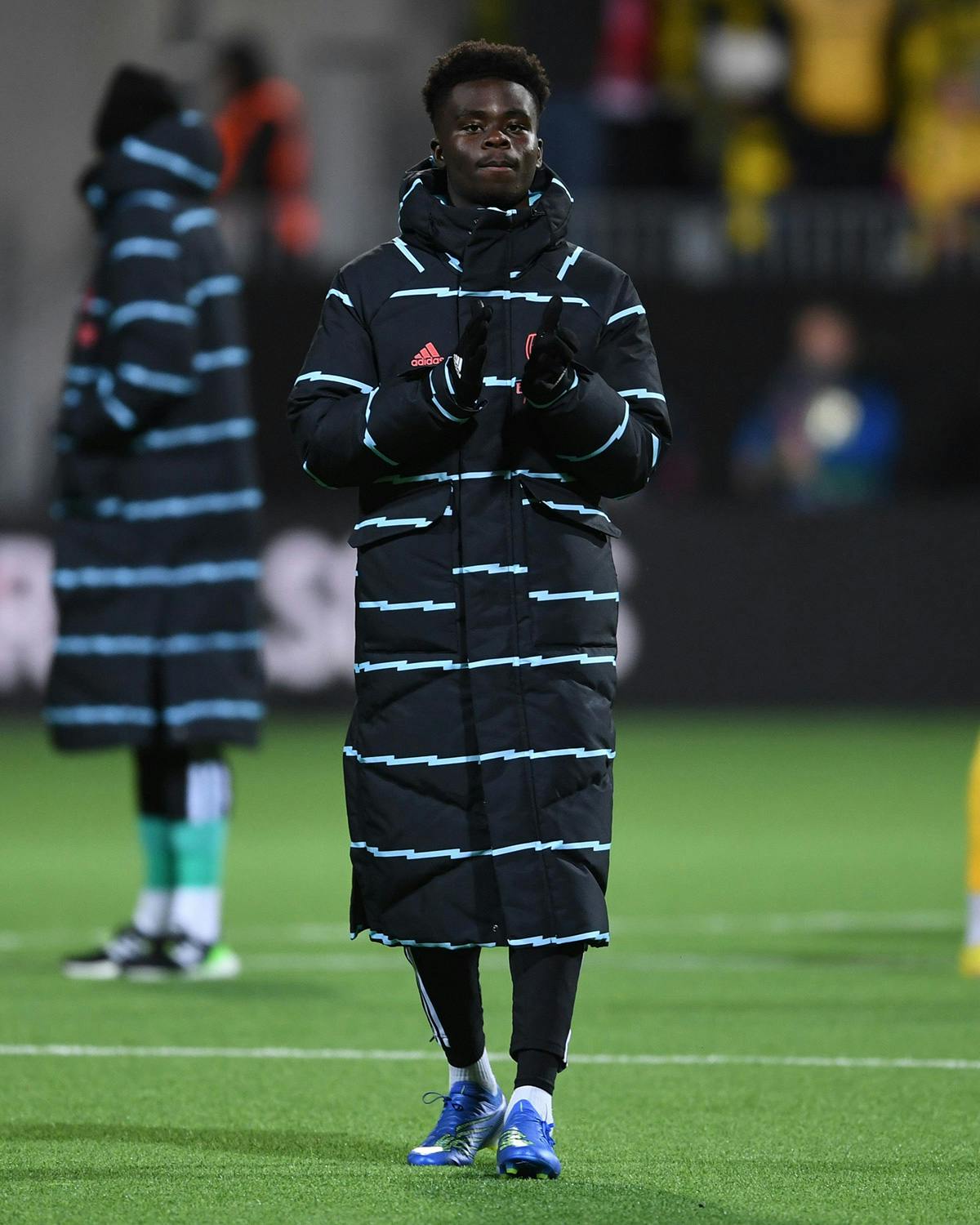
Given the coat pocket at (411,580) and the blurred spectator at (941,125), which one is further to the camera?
the blurred spectator at (941,125)

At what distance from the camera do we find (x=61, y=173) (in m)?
19.0

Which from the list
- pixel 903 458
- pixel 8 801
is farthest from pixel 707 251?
pixel 8 801

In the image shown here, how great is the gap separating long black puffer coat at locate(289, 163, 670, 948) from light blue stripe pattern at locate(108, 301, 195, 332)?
253 centimetres

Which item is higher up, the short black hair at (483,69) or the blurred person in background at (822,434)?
the short black hair at (483,69)

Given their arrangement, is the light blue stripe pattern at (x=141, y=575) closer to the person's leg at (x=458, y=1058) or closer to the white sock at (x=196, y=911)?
the white sock at (x=196, y=911)

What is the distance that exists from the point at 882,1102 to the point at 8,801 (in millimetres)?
7654

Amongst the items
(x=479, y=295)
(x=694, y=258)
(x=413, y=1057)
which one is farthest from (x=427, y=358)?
(x=694, y=258)

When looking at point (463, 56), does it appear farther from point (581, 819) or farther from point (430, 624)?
point (581, 819)

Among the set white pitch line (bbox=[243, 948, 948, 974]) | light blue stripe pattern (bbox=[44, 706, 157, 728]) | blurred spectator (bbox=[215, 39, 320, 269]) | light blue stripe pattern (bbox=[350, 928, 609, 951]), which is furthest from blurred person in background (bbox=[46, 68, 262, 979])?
blurred spectator (bbox=[215, 39, 320, 269])

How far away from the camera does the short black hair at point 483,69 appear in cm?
471

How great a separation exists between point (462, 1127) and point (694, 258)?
13157mm

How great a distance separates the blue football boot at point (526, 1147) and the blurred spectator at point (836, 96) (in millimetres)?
14417

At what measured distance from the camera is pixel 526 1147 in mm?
4527

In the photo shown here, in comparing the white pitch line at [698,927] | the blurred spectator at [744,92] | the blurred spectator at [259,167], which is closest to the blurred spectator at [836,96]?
the blurred spectator at [744,92]
